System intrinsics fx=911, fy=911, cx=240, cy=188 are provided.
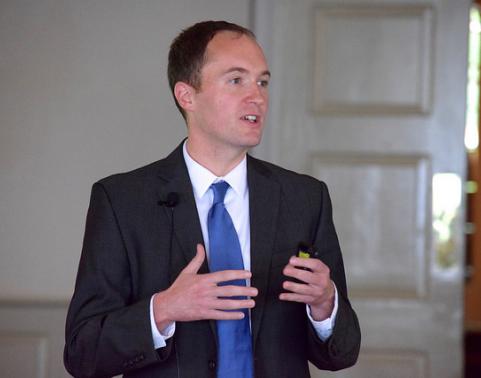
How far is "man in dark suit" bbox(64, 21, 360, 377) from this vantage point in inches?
74.1

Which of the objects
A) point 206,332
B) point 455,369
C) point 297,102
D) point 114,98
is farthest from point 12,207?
point 206,332

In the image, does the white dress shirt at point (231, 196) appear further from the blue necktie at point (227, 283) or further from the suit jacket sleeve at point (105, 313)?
the suit jacket sleeve at point (105, 313)

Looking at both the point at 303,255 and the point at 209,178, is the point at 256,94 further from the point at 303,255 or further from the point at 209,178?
the point at 303,255

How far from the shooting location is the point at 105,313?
76.7 inches

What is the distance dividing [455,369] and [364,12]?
1527 mm

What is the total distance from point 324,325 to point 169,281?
0.35 metres

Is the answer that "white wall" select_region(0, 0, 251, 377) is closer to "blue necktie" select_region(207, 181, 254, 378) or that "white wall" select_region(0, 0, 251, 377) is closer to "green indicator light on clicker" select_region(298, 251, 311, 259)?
"blue necktie" select_region(207, 181, 254, 378)

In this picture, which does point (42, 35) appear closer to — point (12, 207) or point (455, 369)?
point (12, 207)

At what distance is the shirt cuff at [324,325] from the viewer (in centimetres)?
195

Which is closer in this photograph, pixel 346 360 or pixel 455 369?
pixel 346 360

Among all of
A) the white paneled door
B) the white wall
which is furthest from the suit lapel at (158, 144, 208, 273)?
the white wall

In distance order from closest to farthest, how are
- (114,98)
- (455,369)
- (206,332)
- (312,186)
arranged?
(206,332) < (312,186) < (455,369) < (114,98)

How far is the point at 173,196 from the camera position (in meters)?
2.04

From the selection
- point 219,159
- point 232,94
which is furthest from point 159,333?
point 232,94
